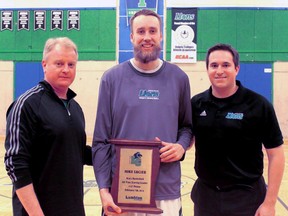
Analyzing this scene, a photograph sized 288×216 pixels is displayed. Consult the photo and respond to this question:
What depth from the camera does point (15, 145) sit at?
7.81 feet

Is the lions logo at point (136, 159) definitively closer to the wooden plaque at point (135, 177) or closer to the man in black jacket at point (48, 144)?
the wooden plaque at point (135, 177)

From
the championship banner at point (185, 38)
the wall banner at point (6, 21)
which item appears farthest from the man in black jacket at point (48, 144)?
the wall banner at point (6, 21)

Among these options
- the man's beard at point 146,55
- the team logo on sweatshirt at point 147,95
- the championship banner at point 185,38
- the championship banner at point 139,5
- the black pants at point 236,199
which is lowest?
the black pants at point 236,199

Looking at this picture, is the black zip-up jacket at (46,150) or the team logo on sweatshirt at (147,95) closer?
the black zip-up jacket at (46,150)

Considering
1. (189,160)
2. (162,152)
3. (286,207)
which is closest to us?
(162,152)

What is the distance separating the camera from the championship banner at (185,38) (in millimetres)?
14477

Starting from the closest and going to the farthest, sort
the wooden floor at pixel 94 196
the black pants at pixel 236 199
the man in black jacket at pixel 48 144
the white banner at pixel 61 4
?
the man in black jacket at pixel 48 144 → the black pants at pixel 236 199 → the wooden floor at pixel 94 196 → the white banner at pixel 61 4

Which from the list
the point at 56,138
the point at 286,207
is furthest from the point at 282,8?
the point at 56,138

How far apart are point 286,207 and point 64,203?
4155 millimetres

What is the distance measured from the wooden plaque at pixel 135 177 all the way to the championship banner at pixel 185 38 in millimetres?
12149

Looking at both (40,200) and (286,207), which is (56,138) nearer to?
(40,200)

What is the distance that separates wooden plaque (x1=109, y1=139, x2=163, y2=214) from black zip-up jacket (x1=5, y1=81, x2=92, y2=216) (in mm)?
296

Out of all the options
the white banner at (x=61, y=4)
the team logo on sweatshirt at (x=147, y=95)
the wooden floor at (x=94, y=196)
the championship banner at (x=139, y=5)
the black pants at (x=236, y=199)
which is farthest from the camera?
the white banner at (x=61, y=4)

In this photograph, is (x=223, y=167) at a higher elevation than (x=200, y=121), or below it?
below
